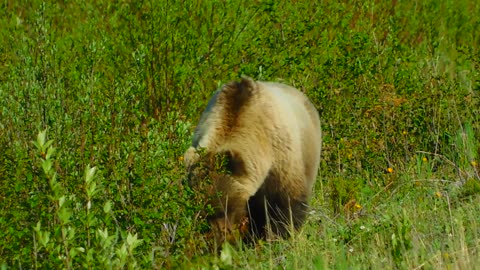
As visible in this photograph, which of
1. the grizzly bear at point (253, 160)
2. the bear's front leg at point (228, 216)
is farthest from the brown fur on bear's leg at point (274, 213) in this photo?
the bear's front leg at point (228, 216)

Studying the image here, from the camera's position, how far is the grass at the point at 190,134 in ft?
17.4

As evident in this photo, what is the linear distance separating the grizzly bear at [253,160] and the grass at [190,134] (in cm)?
18

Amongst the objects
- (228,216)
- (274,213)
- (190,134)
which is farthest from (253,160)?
(190,134)

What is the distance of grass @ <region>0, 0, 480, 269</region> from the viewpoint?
5297 millimetres

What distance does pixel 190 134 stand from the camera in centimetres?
762

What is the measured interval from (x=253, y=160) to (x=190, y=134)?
1247 mm

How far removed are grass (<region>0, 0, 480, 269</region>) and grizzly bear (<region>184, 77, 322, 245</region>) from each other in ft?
0.58

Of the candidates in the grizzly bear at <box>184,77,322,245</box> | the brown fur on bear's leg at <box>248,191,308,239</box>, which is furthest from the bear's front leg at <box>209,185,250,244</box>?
the brown fur on bear's leg at <box>248,191,308,239</box>

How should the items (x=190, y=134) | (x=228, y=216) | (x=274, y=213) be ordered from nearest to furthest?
(x=228, y=216)
(x=274, y=213)
(x=190, y=134)

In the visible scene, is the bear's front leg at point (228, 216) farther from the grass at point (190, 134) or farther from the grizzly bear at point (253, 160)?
the grass at point (190, 134)

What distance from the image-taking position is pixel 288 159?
685cm

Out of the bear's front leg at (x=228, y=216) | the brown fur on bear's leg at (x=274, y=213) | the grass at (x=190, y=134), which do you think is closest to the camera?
the grass at (x=190, y=134)

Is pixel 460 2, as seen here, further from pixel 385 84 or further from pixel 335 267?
pixel 335 267

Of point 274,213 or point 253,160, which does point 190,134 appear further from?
point 253,160
